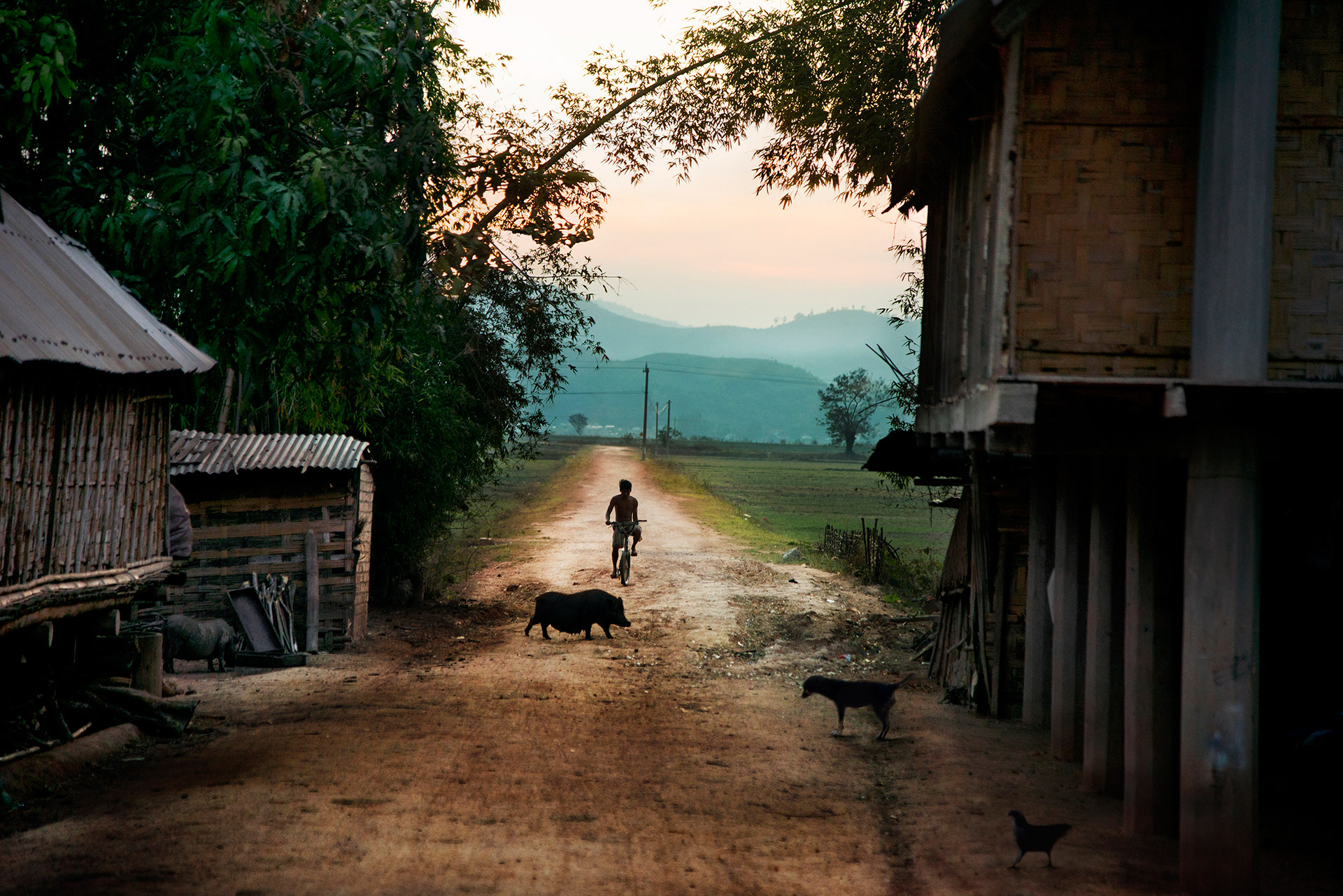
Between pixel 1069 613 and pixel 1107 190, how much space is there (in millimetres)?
3871

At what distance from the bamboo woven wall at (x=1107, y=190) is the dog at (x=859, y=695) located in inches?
170

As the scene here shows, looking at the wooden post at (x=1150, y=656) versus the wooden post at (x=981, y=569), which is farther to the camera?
the wooden post at (x=981, y=569)

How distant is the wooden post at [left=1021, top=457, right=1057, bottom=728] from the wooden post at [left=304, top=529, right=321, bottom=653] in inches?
343

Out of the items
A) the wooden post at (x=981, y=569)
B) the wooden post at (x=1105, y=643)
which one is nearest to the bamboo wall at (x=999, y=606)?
the wooden post at (x=981, y=569)

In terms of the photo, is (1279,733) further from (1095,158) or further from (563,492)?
(563,492)

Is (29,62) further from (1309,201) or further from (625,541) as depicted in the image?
(625,541)

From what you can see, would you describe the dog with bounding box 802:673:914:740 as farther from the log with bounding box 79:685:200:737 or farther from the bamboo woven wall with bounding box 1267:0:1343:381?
the log with bounding box 79:685:200:737

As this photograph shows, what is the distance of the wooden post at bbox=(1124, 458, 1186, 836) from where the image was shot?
645 centimetres

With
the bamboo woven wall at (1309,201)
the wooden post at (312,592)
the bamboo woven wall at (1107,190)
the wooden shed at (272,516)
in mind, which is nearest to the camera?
the bamboo woven wall at (1309,201)

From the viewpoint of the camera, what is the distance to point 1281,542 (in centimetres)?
817

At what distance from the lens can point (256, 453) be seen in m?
12.5

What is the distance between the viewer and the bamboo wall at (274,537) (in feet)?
40.7

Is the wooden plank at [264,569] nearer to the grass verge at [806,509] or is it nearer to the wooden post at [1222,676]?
the grass verge at [806,509]

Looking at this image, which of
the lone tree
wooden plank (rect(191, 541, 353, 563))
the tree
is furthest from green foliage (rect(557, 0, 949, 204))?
the lone tree
